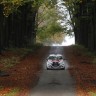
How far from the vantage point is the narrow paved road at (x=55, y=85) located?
25.6 meters

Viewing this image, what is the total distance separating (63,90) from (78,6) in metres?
38.0

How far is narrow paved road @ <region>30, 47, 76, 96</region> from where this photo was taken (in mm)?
25641

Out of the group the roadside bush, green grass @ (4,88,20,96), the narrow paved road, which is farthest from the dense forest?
green grass @ (4,88,20,96)

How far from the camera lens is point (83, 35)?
75.9m

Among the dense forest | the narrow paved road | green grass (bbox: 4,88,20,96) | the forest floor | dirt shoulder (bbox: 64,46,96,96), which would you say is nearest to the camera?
green grass (bbox: 4,88,20,96)

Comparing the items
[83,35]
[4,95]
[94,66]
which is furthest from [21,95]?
[83,35]

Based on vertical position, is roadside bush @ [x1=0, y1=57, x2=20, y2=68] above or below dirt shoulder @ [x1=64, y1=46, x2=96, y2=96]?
above

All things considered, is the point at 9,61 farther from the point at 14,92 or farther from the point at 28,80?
the point at 14,92

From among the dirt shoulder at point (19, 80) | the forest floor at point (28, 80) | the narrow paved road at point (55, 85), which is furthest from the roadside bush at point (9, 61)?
the narrow paved road at point (55, 85)

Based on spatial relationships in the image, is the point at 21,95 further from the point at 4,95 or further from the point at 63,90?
the point at 63,90

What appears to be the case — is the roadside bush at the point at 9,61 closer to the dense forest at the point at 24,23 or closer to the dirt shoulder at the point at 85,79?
the dense forest at the point at 24,23

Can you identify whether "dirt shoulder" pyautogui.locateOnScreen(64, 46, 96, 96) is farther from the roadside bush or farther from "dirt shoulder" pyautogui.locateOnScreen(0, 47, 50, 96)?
the roadside bush

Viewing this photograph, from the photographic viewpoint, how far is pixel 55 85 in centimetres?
2925

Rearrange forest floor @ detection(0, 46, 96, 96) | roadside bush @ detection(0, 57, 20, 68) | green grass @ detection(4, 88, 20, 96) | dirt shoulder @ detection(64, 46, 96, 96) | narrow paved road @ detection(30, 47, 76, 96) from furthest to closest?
1. roadside bush @ detection(0, 57, 20, 68)
2. forest floor @ detection(0, 46, 96, 96)
3. dirt shoulder @ detection(64, 46, 96, 96)
4. narrow paved road @ detection(30, 47, 76, 96)
5. green grass @ detection(4, 88, 20, 96)
